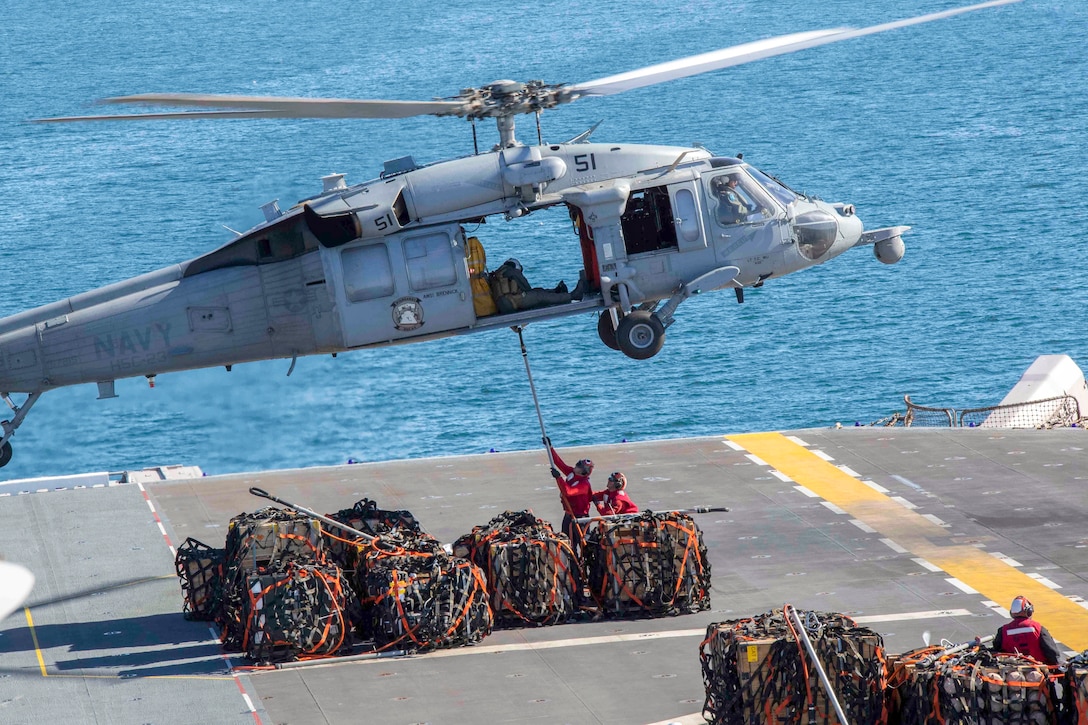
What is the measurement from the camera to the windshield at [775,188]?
24.2 m

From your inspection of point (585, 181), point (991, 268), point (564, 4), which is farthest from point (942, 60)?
point (585, 181)

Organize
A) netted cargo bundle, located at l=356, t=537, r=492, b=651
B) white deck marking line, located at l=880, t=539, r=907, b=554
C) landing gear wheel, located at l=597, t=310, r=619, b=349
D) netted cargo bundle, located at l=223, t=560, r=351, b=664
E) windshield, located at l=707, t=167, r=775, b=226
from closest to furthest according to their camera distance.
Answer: netted cargo bundle, located at l=223, t=560, r=351, b=664 → netted cargo bundle, located at l=356, t=537, r=492, b=651 → windshield, located at l=707, t=167, r=775, b=226 → landing gear wheel, located at l=597, t=310, r=619, b=349 → white deck marking line, located at l=880, t=539, r=907, b=554

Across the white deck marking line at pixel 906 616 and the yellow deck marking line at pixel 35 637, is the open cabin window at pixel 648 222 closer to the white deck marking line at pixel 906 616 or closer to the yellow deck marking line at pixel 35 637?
the white deck marking line at pixel 906 616

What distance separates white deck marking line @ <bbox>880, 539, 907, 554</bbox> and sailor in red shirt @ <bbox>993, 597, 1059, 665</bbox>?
30.1 ft

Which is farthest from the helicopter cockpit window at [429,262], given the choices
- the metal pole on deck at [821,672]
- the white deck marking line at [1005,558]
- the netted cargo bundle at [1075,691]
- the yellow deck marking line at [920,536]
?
the netted cargo bundle at [1075,691]

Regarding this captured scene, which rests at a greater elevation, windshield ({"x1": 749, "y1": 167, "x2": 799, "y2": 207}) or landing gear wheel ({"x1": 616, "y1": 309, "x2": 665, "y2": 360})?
windshield ({"x1": 749, "y1": 167, "x2": 799, "y2": 207})

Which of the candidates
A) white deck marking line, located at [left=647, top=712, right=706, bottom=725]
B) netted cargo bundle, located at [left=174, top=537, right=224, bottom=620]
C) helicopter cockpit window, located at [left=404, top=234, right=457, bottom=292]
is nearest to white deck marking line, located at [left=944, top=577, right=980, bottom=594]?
white deck marking line, located at [left=647, top=712, right=706, bottom=725]

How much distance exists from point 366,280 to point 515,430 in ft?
120

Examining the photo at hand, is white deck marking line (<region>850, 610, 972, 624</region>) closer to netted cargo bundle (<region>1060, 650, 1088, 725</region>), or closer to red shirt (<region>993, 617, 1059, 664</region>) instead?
red shirt (<region>993, 617, 1059, 664</region>)

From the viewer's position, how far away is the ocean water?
2373 inches

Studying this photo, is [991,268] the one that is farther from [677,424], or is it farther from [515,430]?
[515,430]

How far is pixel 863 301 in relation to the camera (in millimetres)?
72688

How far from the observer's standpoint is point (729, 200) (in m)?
23.8

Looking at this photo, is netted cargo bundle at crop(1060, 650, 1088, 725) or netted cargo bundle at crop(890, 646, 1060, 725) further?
netted cargo bundle at crop(890, 646, 1060, 725)
